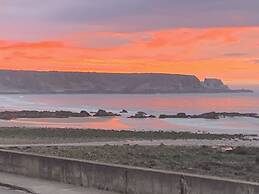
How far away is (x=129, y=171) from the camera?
1079 cm

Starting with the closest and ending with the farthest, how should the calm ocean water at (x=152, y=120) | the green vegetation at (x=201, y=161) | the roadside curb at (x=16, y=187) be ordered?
the roadside curb at (x=16, y=187) < the green vegetation at (x=201, y=161) < the calm ocean water at (x=152, y=120)

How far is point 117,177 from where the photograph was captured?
10.9m

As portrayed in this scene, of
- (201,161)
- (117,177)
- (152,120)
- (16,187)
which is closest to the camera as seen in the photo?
(117,177)

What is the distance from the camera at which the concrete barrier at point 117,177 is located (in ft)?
30.0

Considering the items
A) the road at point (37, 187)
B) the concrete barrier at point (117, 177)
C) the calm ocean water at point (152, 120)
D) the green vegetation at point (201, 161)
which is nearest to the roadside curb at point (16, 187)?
the road at point (37, 187)

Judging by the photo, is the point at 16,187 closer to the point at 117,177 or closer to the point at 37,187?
the point at 37,187

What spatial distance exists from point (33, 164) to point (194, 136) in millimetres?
32124

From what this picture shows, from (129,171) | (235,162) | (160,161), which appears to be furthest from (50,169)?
(235,162)

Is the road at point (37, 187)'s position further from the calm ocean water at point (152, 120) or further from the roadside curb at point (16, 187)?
the calm ocean water at point (152, 120)

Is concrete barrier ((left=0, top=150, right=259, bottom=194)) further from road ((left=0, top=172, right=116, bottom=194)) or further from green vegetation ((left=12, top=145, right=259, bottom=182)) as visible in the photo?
green vegetation ((left=12, top=145, right=259, bottom=182))

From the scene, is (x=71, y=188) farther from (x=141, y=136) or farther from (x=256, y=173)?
(x=141, y=136)

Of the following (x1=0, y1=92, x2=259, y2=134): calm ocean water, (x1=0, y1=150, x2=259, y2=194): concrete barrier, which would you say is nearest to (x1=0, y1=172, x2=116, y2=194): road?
(x1=0, y1=150, x2=259, y2=194): concrete barrier

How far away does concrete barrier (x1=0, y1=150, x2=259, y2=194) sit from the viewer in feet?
30.0

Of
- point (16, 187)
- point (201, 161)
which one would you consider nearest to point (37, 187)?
point (16, 187)
